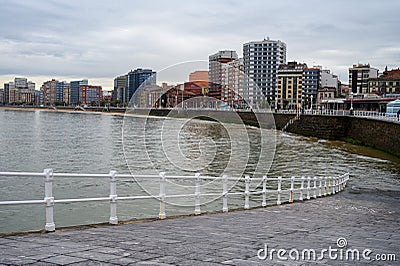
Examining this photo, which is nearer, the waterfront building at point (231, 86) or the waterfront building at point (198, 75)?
the waterfront building at point (198, 75)

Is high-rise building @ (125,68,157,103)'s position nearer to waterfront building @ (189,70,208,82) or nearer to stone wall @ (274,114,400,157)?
waterfront building @ (189,70,208,82)

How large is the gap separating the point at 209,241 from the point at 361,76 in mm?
180932

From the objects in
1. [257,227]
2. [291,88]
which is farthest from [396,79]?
[257,227]

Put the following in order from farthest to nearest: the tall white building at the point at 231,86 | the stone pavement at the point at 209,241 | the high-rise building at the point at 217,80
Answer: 1. the tall white building at the point at 231,86
2. the high-rise building at the point at 217,80
3. the stone pavement at the point at 209,241

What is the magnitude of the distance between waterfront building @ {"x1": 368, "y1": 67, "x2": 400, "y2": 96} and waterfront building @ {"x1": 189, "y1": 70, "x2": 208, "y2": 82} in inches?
5304

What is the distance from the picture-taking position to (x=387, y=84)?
147 metres

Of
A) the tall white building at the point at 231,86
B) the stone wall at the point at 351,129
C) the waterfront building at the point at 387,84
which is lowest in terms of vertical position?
the stone wall at the point at 351,129

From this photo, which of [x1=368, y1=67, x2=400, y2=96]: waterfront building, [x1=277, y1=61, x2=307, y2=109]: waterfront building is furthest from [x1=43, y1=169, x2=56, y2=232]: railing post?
[x1=277, y1=61, x2=307, y2=109]: waterfront building

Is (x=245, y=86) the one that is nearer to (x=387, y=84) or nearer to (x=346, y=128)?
(x=346, y=128)

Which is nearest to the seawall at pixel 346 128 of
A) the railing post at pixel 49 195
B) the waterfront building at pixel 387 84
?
the railing post at pixel 49 195

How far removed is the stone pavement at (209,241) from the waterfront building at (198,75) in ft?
14.7

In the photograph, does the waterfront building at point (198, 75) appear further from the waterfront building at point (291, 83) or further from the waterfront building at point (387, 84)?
the waterfront building at point (291, 83)

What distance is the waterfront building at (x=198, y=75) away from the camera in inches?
609

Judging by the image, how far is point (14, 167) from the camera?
105 feet
